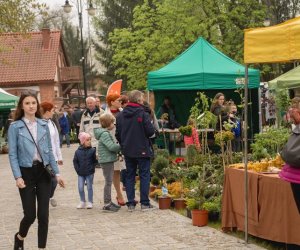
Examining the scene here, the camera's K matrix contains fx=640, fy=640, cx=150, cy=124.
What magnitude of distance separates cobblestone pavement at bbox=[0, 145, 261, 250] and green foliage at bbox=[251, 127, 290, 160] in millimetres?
1563

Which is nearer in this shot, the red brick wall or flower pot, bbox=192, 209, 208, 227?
flower pot, bbox=192, 209, 208, 227

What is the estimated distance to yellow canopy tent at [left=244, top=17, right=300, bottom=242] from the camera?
19.4 feet

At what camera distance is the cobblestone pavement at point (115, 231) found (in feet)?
24.0

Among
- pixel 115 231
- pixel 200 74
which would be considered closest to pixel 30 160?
pixel 115 231

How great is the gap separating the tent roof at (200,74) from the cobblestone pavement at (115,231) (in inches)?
216

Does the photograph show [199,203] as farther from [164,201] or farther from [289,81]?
[289,81]

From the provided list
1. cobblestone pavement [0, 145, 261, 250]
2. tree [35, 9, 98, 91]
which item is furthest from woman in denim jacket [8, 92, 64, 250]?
tree [35, 9, 98, 91]

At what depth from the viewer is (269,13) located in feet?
101

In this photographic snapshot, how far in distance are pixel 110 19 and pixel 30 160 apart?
42.8 metres

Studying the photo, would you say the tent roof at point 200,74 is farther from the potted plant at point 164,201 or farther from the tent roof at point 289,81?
the potted plant at point 164,201

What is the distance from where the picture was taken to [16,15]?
2055 cm

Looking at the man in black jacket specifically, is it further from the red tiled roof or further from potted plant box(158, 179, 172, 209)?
the red tiled roof

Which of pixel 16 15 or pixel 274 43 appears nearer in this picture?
pixel 274 43

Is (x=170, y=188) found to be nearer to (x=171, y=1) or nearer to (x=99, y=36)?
(x=171, y=1)
